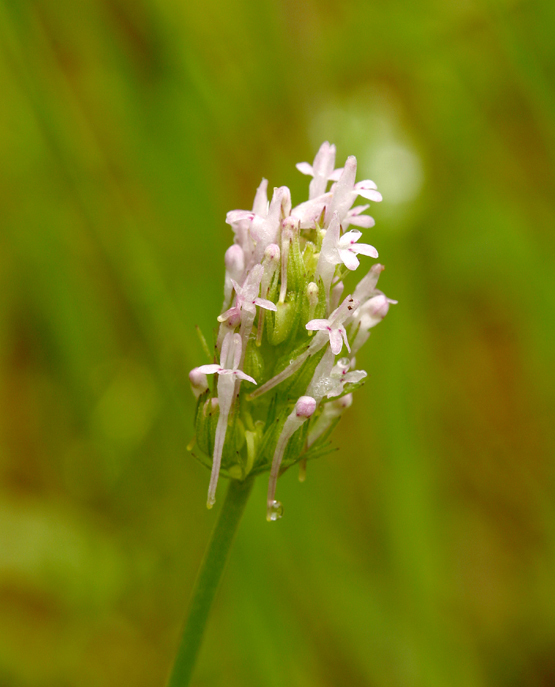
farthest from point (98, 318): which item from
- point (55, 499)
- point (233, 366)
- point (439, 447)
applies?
point (233, 366)

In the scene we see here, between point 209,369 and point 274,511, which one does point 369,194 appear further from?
point 274,511

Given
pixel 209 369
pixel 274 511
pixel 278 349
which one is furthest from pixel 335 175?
pixel 274 511

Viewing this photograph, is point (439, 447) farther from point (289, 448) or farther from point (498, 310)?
point (289, 448)

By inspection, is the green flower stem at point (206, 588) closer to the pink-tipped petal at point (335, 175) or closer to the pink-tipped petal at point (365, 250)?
the pink-tipped petal at point (365, 250)

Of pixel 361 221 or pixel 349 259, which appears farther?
pixel 361 221

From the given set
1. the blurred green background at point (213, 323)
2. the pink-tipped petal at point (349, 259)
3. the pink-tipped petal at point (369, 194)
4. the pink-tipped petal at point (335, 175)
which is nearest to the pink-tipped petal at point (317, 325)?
the pink-tipped petal at point (349, 259)
